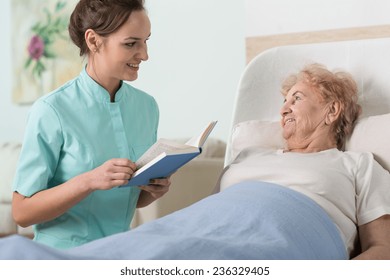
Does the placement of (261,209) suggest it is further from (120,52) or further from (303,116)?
(120,52)

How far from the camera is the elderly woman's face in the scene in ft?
6.82

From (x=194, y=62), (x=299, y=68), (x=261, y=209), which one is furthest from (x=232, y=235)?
(x=194, y=62)

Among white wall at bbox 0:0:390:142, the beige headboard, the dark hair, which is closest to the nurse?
the dark hair

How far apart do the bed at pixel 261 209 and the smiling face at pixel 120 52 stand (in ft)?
1.42

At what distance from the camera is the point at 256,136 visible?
2.24 m

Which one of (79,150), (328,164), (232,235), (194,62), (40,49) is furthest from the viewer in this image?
(40,49)

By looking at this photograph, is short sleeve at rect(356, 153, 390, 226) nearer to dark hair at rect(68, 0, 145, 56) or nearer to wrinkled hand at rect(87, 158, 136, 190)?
wrinkled hand at rect(87, 158, 136, 190)

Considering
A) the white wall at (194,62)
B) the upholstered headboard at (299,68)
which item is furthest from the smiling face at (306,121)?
the white wall at (194,62)

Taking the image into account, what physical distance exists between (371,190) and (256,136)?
486 mm

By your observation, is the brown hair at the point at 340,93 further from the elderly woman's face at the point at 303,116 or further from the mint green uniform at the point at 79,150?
the mint green uniform at the point at 79,150

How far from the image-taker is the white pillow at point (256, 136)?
223 centimetres

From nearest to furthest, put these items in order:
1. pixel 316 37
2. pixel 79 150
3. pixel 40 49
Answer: pixel 79 150 → pixel 316 37 → pixel 40 49

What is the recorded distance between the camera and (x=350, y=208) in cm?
185

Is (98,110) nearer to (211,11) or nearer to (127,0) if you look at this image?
(127,0)
